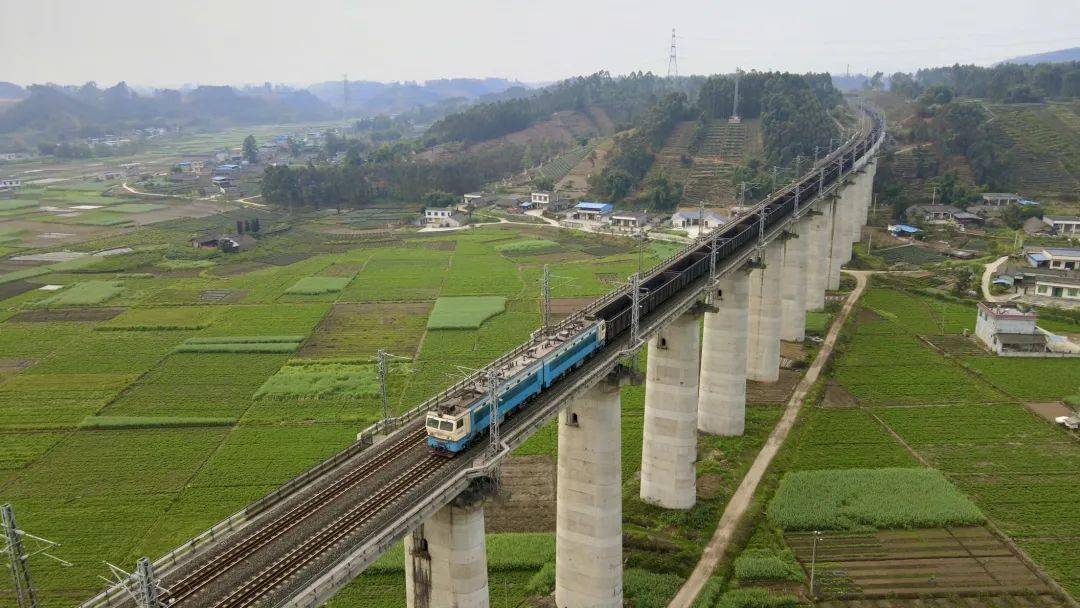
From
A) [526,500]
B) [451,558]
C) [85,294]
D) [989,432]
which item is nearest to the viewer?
[451,558]

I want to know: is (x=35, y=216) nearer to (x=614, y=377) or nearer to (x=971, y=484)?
(x=614, y=377)

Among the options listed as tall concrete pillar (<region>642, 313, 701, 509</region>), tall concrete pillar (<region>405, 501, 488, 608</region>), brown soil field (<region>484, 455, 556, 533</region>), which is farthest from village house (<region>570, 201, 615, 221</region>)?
tall concrete pillar (<region>405, 501, 488, 608</region>)

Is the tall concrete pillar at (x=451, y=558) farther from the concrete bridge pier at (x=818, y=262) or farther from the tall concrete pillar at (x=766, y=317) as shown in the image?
the concrete bridge pier at (x=818, y=262)

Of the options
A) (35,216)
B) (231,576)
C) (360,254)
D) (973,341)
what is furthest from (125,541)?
(35,216)

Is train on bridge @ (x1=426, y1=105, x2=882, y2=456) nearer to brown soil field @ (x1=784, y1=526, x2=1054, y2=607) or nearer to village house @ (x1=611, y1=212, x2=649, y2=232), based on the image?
brown soil field @ (x1=784, y1=526, x2=1054, y2=607)

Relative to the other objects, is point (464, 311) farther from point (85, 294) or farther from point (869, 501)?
point (869, 501)

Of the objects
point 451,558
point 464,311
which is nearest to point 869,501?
point 451,558
